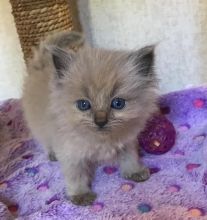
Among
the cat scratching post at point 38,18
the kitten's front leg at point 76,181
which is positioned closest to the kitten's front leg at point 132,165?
the kitten's front leg at point 76,181

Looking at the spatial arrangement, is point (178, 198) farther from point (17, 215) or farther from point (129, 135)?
point (17, 215)

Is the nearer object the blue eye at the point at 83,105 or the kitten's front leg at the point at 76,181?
the blue eye at the point at 83,105

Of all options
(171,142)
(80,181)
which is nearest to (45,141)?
(80,181)

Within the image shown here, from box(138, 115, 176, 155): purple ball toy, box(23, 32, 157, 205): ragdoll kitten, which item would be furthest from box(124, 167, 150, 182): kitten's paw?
box(138, 115, 176, 155): purple ball toy

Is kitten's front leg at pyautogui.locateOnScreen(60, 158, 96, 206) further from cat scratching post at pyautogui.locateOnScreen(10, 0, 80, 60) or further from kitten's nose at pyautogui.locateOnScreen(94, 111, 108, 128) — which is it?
cat scratching post at pyautogui.locateOnScreen(10, 0, 80, 60)

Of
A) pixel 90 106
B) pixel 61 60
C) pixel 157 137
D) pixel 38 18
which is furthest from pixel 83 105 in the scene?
pixel 38 18

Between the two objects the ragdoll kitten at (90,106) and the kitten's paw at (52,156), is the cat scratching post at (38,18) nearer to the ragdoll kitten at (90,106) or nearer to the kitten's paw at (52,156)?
the ragdoll kitten at (90,106)

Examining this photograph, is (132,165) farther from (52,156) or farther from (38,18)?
(38,18)
